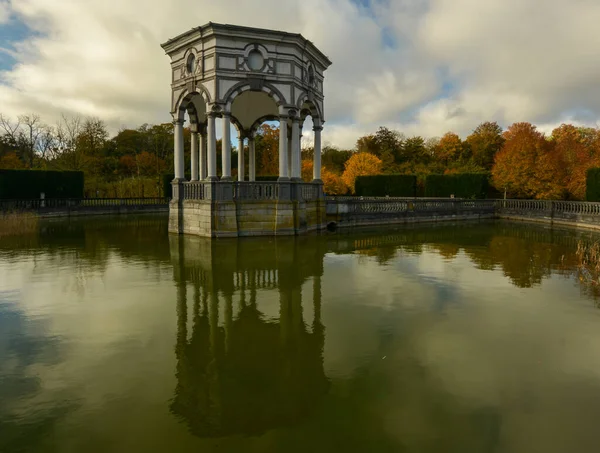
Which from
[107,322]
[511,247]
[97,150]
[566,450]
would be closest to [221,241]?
[107,322]

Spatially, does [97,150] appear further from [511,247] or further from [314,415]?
[314,415]

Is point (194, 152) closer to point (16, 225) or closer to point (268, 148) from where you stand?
point (16, 225)

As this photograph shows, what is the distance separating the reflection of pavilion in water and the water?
0.03 m

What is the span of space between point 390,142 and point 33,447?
207ft

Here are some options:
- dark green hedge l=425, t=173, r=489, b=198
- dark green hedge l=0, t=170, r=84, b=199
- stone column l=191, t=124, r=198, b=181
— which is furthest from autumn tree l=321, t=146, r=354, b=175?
stone column l=191, t=124, r=198, b=181

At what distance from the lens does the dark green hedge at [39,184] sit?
33.1 metres

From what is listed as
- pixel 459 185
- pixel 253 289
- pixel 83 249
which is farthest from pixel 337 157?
pixel 253 289

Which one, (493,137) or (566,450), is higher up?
(493,137)

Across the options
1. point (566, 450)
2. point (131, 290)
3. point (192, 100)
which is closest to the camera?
point (566, 450)

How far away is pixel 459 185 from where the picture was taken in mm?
38219

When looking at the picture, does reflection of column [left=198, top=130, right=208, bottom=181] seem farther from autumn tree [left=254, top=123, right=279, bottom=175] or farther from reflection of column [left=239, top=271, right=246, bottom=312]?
autumn tree [left=254, top=123, right=279, bottom=175]

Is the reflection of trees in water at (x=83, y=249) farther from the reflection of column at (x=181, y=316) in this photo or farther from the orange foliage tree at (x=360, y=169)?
the orange foliage tree at (x=360, y=169)

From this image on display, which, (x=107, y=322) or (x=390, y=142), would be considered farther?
(x=390, y=142)

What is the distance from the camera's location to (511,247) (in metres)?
17.4
